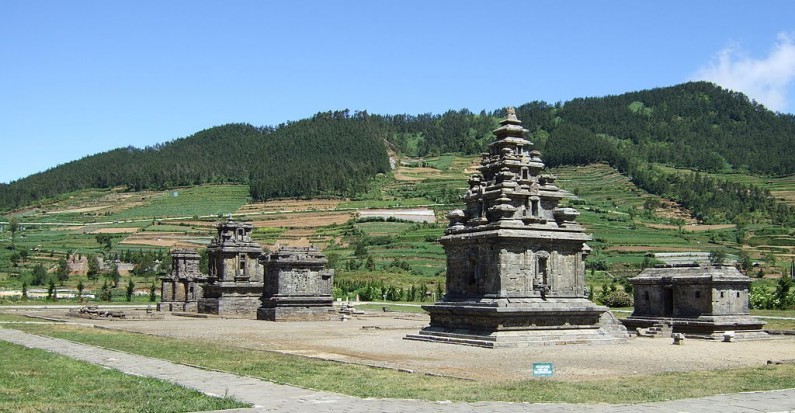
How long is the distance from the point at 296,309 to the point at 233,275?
9.46 meters

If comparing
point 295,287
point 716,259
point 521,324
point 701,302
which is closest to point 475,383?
point 521,324

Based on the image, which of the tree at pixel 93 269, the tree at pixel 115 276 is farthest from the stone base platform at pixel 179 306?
the tree at pixel 93 269

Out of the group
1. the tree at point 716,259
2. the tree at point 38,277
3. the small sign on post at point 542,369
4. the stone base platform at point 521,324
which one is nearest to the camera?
the small sign on post at point 542,369

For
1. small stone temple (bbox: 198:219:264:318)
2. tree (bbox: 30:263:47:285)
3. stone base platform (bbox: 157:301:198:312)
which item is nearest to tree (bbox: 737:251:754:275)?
small stone temple (bbox: 198:219:264:318)

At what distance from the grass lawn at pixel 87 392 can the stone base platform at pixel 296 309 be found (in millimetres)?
30228

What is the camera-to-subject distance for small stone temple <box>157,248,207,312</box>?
214ft

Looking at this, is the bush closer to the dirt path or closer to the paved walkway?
the dirt path

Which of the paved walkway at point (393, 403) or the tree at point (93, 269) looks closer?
the paved walkway at point (393, 403)

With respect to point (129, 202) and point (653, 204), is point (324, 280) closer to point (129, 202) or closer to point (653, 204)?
point (653, 204)

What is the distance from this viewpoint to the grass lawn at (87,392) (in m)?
13.8

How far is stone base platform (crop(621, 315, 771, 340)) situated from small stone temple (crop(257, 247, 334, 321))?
2260 cm

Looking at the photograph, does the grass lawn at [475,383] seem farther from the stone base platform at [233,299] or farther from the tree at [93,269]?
the tree at [93,269]

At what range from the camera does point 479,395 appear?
51.1 feet

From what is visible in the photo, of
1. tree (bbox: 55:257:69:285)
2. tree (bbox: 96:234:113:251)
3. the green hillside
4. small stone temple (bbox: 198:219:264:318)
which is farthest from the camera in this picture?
tree (bbox: 96:234:113:251)
